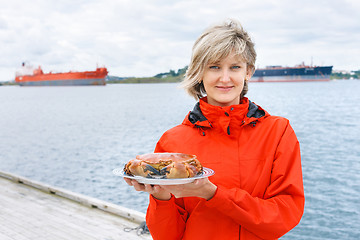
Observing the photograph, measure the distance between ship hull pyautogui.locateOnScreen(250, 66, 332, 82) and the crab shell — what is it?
304 feet

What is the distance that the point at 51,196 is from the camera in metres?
5.38

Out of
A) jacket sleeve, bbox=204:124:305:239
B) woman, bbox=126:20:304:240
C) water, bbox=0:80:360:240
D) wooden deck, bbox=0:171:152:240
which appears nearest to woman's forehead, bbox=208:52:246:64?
woman, bbox=126:20:304:240

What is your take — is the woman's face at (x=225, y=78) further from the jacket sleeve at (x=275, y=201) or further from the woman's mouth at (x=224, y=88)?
the jacket sleeve at (x=275, y=201)

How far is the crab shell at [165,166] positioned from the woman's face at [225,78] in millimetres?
286

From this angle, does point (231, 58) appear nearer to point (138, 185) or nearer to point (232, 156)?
point (232, 156)

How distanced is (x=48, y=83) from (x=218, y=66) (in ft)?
Answer: 361

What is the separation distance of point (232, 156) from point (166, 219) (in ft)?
1.08

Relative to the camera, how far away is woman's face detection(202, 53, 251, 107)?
54.3 inches

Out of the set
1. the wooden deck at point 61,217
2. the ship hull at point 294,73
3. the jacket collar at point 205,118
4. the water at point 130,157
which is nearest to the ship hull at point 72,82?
the ship hull at point 294,73

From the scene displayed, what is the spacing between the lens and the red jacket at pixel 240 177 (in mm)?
1282

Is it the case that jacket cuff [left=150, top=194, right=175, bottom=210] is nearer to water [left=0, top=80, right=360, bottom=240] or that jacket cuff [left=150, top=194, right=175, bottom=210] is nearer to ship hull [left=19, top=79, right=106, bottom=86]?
water [left=0, top=80, right=360, bottom=240]

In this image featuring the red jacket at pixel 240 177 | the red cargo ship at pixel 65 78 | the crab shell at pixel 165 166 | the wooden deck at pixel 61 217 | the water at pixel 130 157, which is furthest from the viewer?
the red cargo ship at pixel 65 78

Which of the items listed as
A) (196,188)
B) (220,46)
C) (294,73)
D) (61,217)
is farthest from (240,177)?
(294,73)

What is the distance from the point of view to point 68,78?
95.1 m
